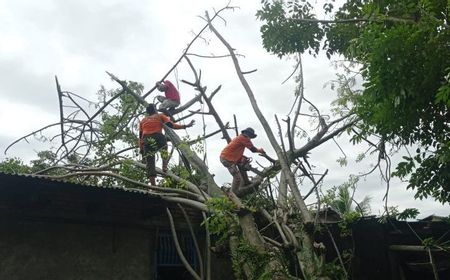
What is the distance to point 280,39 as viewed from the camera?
6531mm

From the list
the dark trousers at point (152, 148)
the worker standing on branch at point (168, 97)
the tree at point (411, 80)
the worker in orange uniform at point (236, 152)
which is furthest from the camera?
the worker standing on branch at point (168, 97)

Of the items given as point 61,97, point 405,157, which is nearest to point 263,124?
point 405,157

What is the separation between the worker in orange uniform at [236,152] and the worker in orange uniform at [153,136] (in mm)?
802

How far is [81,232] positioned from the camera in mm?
5379

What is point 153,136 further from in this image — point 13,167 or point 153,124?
point 13,167

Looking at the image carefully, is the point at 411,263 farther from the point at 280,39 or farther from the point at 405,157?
the point at 280,39

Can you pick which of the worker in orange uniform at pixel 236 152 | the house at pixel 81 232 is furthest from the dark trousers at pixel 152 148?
the worker in orange uniform at pixel 236 152

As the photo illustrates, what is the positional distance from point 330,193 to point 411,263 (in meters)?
2.26

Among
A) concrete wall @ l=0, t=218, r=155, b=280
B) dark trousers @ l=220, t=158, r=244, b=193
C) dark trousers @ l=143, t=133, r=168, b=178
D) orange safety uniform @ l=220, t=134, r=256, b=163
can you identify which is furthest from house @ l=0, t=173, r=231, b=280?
orange safety uniform @ l=220, t=134, r=256, b=163

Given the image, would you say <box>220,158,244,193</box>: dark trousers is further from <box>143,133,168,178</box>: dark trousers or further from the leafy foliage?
the leafy foliage

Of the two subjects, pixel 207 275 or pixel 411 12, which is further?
pixel 207 275

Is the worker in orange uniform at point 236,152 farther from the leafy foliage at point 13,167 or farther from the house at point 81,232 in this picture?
the leafy foliage at point 13,167

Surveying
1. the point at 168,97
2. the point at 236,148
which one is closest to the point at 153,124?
the point at 168,97

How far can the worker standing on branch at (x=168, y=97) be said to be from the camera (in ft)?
25.3
